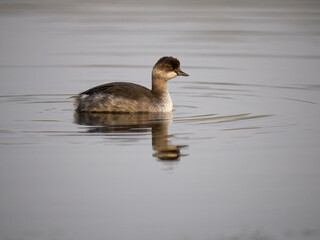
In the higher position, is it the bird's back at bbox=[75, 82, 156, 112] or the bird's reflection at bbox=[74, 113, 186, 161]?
the bird's back at bbox=[75, 82, 156, 112]

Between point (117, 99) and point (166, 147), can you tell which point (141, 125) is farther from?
point (166, 147)

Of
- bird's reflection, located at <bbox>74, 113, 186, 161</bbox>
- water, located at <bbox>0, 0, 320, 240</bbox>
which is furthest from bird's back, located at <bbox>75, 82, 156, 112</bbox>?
water, located at <bbox>0, 0, 320, 240</bbox>

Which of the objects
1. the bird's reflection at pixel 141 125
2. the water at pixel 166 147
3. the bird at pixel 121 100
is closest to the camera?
the water at pixel 166 147

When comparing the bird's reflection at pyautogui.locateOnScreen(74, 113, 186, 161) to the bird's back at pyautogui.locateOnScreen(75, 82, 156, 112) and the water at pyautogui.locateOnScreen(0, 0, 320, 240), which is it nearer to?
the water at pyautogui.locateOnScreen(0, 0, 320, 240)

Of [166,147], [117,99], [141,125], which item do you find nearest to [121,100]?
[117,99]

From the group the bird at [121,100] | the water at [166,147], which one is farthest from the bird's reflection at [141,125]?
the bird at [121,100]

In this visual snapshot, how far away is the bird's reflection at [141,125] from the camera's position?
8.77 m

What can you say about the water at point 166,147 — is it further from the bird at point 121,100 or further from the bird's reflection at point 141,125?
the bird at point 121,100

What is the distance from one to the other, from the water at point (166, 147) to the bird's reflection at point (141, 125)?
31mm

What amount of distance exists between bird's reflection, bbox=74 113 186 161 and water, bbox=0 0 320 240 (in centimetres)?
3

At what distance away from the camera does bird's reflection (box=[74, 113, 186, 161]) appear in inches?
345

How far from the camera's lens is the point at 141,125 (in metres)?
10.4

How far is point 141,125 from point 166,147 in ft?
5.14

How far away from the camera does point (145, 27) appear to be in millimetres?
26312
